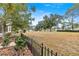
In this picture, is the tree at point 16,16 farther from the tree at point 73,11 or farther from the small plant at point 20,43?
the tree at point 73,11

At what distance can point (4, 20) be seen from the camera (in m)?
2.57

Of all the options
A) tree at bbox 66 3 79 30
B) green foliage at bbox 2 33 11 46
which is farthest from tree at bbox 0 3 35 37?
tree at bbox 66 3 79 30

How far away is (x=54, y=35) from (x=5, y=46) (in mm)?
538

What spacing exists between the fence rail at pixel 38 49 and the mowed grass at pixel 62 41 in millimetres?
45

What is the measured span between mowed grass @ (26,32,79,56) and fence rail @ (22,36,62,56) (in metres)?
0.04

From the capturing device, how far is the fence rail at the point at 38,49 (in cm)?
251

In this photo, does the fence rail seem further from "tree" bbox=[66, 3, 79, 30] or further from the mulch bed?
"tree" bbox=[66, 3, 79, 30]

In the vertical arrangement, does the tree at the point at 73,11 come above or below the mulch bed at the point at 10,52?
above

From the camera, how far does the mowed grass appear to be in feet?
8.17

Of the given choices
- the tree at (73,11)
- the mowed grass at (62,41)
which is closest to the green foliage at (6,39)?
the mowed grass at (62,41)

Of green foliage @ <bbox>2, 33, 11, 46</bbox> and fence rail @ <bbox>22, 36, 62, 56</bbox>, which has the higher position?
green foliage @ <bbox>2, 33, 11, 46</bbox>

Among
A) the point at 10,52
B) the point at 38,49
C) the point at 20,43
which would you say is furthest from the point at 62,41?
the point at 10,52

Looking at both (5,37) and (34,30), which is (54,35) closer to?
(34,30)

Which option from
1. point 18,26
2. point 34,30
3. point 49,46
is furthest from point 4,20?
point 49,46
